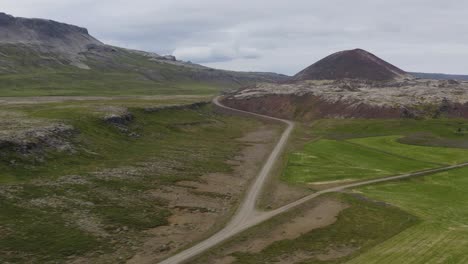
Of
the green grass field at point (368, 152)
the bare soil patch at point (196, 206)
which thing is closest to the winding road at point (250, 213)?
the bare soil patch at point (196, 206)

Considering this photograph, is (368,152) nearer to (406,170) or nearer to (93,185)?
(406,170)

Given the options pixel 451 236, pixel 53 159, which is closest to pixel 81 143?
pixel 53 159

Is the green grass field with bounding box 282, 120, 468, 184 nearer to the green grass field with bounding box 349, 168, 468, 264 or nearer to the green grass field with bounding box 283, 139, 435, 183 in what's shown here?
the green grass field with bounding box 283, 139, 435, 183

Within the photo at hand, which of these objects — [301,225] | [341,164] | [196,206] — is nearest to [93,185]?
[196,206]

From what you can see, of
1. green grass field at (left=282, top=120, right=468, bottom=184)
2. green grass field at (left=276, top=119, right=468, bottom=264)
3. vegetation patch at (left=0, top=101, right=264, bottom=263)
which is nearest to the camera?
vegetation patch at (left=0, top=101, right=264, bottom=263)

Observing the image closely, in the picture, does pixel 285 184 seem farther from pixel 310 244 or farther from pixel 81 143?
pixel 81 143

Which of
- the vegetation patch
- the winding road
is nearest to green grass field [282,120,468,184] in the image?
the winding road

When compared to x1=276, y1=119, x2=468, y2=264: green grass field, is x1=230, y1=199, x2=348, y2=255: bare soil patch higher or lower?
lower

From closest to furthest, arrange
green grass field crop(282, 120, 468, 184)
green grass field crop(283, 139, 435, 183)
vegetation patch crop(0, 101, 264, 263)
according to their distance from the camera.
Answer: vegetation patch crop(0, 101, 264, 263), green grass field crop(283, 139, 435, 183), green grass field crop(282, 120, 468, 184)
